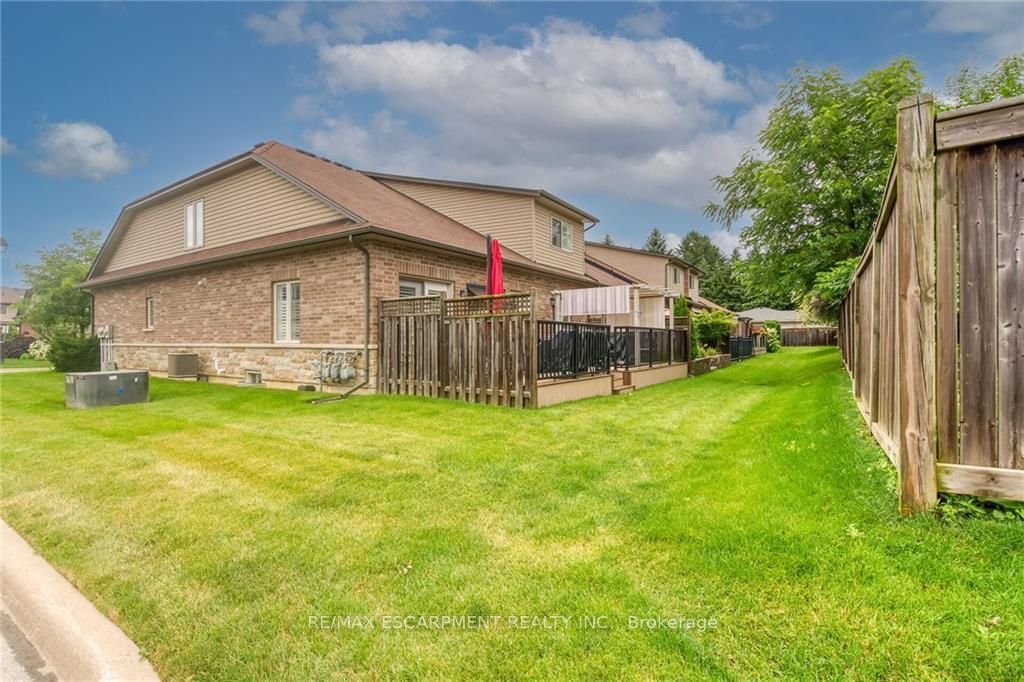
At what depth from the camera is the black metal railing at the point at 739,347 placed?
843 inches

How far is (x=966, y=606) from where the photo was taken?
190 centimetres

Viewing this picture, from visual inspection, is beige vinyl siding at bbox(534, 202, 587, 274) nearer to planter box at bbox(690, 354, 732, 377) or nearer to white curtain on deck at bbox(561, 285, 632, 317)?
white curtain on deck at bbox(561, 285, 632, 317)

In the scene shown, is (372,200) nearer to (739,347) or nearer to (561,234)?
(561,234)

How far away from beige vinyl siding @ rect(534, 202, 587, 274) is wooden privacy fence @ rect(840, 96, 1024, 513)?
13.4 m

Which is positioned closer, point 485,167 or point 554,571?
point 554,571

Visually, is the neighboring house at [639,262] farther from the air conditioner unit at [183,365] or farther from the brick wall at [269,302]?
the air conditioner unit at [183,365]

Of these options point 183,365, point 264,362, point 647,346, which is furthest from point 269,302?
point 647,346

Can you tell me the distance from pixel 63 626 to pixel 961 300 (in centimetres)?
480

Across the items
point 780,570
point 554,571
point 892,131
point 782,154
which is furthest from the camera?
point 782,154

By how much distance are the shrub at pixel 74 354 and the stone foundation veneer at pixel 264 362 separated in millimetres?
3581

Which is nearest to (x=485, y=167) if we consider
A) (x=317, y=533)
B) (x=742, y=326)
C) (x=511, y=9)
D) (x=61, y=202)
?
(x=511, y=9)

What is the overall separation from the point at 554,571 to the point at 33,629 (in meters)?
2.62

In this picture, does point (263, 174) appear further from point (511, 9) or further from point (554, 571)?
point (554, 571)

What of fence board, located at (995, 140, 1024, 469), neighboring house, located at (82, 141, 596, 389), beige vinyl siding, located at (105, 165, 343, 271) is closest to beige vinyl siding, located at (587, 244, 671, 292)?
neighboring house, located at (82, 141, 596, 389)
